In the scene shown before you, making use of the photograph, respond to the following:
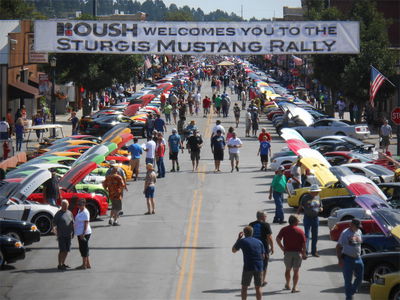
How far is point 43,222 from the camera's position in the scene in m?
23.7

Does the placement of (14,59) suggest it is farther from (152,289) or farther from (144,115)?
(152,289)

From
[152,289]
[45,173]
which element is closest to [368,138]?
[45,173]

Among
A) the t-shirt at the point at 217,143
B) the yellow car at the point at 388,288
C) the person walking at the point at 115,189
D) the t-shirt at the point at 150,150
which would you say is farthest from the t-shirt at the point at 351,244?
the t-shirt at the point at 217,143

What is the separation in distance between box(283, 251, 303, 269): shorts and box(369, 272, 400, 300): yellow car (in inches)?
72.3

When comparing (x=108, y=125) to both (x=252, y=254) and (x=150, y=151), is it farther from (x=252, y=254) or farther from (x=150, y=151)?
(x=252, y=254)

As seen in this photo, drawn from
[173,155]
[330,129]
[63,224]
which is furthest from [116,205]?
[330,129]

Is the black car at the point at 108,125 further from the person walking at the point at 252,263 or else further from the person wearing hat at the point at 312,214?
the person walking at the point at 252,263

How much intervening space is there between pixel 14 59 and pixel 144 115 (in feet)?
28.3

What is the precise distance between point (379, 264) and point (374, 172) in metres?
12.2

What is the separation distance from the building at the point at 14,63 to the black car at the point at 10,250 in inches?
1297

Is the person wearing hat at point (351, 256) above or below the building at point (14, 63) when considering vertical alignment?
below

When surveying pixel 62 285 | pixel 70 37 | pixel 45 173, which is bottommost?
pixel 62 285

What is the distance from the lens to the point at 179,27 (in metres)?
29.4

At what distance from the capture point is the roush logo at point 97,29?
2909 cm
